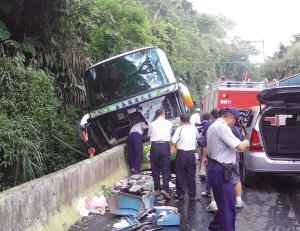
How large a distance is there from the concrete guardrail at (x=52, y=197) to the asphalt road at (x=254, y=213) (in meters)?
0.36

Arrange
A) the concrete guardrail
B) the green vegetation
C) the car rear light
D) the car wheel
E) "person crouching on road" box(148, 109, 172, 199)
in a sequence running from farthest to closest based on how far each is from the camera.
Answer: the car wheel
the car rear light
"person crouching on road" box(148, 109, 172, 199)
the green vegetation
the concrete guardrail

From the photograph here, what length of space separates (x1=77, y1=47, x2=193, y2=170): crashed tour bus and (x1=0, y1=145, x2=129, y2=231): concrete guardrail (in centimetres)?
220

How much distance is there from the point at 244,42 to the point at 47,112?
67.6 meters

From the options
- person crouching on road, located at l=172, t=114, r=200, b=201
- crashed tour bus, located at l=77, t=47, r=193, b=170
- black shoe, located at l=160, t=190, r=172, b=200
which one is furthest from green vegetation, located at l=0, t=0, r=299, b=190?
person crouching on road, located at l=172, t=114, r=200, b=201

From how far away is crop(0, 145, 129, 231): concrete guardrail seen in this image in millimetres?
4555

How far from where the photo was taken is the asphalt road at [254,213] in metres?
6.17

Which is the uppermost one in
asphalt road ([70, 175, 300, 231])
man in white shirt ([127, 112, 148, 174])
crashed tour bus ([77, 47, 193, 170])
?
crashed tour bus ([77, 47, 193, 170])

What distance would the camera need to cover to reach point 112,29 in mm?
14430

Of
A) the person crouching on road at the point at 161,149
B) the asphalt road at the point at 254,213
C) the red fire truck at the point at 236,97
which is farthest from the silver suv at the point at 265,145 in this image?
the red fire truck at the point at 236,97

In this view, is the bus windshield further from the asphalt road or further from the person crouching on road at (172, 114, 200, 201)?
the asphalt road

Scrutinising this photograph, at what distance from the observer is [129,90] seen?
10266 mm

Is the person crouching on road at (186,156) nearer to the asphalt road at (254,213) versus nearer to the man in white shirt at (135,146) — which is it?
the asphalt road at (254,213)

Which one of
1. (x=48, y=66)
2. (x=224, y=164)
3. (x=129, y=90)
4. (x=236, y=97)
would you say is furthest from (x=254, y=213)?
(x=236, y=97)

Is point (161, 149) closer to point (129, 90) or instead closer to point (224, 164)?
point (129, 90)
